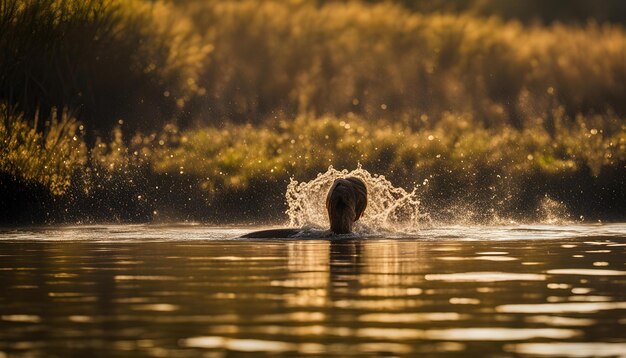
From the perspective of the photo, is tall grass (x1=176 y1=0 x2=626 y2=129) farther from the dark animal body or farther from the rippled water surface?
the rippled water surface

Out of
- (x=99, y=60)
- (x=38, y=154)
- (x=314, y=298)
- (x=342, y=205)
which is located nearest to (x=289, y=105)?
(x=99, y=60)

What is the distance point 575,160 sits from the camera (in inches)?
1545

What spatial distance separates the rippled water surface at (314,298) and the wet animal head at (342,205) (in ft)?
4.55

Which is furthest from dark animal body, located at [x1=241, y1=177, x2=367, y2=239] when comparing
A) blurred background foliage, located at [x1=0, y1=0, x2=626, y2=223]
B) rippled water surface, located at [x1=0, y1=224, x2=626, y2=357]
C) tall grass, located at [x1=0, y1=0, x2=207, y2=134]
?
tall grass, located at [x1=0, y1=0, x2=207, y2=134]

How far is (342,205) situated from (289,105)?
22144mm

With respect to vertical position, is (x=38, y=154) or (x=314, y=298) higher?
(x=38, y=154)

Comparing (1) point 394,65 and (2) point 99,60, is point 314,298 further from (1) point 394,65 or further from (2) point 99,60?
(1) point 394,65

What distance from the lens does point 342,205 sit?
25812 mm

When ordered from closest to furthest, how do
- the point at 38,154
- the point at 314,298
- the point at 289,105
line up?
the point at 314,298 < the point at 38,154 < the point at 289,105

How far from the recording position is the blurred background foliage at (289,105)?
36.9 meters

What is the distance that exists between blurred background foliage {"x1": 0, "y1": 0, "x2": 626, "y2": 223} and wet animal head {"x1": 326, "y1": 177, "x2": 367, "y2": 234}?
9.31 m

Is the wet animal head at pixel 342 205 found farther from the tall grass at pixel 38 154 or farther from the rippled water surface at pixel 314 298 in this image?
the tall grass at pixel 38 154

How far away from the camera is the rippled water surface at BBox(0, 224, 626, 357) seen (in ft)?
37.0

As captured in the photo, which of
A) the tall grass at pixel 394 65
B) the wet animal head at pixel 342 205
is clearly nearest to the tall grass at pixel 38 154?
the tall grass at pixel 394 65
